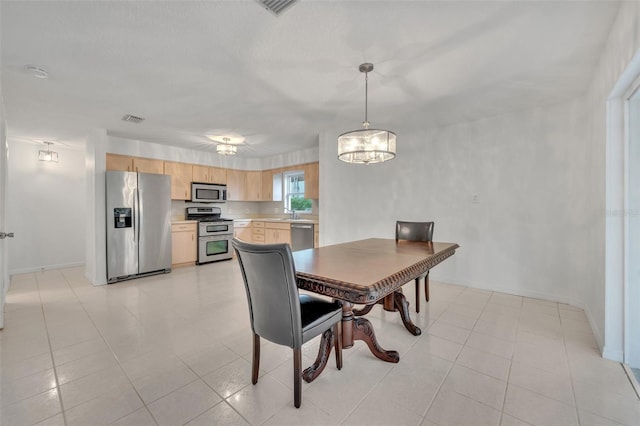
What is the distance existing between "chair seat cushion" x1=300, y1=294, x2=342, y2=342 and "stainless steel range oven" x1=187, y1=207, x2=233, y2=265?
394cm

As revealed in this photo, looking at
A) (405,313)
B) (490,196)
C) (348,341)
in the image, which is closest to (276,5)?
(348,341)

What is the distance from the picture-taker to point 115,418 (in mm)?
1450

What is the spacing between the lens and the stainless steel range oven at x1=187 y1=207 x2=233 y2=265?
5227 millimetres

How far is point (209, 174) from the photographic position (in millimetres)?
5707

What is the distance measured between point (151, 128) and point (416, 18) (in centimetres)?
387

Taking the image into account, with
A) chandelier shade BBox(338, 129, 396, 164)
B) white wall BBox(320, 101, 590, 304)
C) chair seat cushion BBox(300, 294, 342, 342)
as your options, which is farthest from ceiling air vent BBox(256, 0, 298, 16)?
white wall BBox(320, 101, 590, 304)

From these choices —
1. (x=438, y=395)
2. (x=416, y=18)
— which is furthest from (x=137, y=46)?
(x=438, y=395)

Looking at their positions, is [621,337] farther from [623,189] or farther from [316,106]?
[316,106]

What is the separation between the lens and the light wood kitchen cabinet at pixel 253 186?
6398mm

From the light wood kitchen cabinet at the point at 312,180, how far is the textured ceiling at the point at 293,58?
184cm

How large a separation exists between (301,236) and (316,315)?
357 centimetres

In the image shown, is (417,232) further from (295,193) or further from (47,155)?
(47,155)

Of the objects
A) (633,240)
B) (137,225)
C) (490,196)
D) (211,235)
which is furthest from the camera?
(211,235)

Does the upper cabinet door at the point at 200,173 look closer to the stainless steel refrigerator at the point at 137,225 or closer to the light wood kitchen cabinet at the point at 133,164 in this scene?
the light wood kitchen cabinet at the point at 133,164
